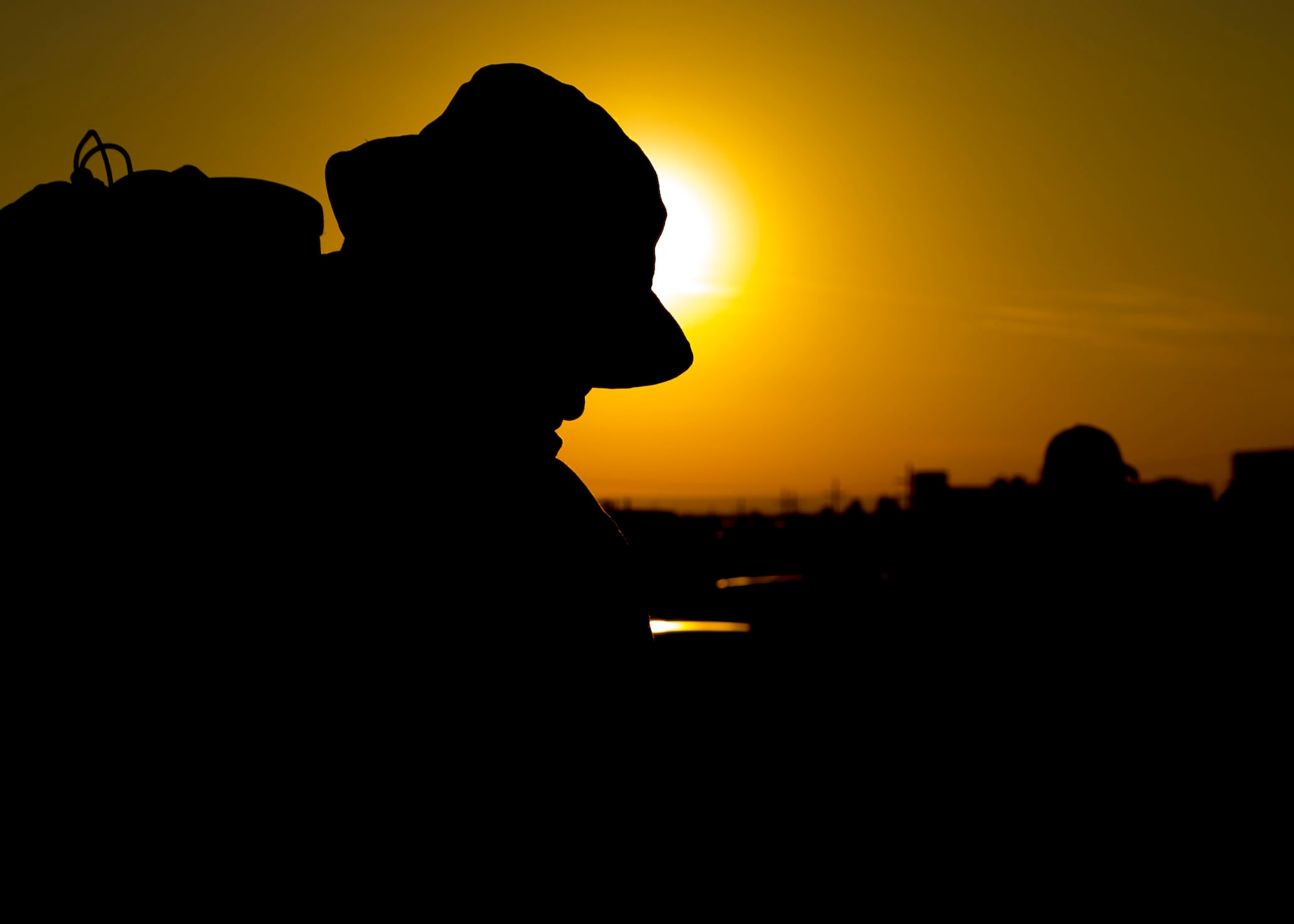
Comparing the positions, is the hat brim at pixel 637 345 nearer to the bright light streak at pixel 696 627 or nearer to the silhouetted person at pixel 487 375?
the silhouetted person at pixel 487 375

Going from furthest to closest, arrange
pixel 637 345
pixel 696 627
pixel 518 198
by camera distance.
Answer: pixel 696 627
pixel 637 345
pixel 518 198

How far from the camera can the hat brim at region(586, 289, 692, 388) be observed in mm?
1658

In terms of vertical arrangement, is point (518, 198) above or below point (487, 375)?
above

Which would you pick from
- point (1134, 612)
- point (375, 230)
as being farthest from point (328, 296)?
point (1134, 612)

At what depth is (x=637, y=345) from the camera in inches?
67.4

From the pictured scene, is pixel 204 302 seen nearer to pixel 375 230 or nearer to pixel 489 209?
pixel 375 230

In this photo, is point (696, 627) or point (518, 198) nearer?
point (518, 198)

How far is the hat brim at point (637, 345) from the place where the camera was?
1.66 metres

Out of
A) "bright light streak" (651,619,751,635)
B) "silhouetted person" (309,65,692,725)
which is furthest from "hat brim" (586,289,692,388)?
"bright light streak" (651,619,751,635)

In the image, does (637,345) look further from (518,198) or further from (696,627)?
(696,627)

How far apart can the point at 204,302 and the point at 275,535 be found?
0.28 m

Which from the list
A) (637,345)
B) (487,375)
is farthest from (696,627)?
(487,375)

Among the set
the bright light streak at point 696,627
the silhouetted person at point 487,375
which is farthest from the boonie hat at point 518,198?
the bright light streak at point 696,627

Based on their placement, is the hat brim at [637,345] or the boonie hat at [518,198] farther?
the hat brim at [637,345]
